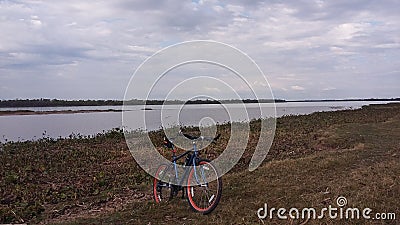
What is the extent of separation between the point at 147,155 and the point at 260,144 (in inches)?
225

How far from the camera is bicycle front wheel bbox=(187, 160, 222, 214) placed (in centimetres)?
643

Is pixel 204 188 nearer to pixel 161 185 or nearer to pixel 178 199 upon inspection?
pixel 178 199

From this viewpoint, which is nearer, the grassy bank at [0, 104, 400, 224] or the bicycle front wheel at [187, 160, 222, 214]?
the bicycle front wheel at [187, 160, 222, 214]

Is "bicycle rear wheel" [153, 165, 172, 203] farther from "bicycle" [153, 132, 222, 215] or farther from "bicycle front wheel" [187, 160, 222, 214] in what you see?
"bicycle front wheel" [187, 160, 222, 214]

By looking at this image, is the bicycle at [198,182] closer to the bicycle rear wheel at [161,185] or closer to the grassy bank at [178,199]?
the bicycle rear wheel at [161,185]

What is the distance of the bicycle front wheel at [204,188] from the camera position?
6.43m

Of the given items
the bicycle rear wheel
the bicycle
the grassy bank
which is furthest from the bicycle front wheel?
the bicycle rear wheel

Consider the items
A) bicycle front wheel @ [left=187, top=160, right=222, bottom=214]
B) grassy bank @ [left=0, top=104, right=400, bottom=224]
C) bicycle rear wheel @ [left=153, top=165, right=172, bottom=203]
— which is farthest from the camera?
bicycle rear wheel @ [left=153, top=165, right=172, bottom=203]

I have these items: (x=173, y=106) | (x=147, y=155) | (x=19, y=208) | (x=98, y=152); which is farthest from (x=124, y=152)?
(x=173, y=106)

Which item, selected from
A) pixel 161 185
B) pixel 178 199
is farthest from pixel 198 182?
pixel 161 185

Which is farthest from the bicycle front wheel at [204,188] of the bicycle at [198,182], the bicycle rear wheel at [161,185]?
the bicycle rear wheel at [161,185]

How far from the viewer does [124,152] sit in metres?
16.3

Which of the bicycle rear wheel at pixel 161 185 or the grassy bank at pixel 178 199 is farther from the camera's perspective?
the bicycle rear wheel at pixel 161 185

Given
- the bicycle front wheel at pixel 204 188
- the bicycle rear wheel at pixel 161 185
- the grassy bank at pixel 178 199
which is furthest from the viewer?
the bicycle rear wheel at pixel 161 185
